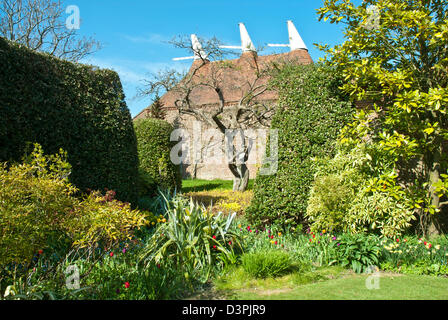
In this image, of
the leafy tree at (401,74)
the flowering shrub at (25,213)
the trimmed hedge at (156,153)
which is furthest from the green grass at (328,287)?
the trimmed hedge at (156,153)

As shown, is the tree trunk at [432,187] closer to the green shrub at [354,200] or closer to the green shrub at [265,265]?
the green shrub at [354,200]

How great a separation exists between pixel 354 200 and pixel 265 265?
6.99ft

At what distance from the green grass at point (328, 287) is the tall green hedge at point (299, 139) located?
6.10 ft

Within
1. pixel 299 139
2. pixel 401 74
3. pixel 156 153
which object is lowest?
pixel 156 153

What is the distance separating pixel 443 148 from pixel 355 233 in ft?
10.5

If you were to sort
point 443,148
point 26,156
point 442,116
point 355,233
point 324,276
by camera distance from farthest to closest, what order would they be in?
point 443,148 < point 442,116 < point 355,233 < point 26,156 < point 324,276

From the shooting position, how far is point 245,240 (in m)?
5.81

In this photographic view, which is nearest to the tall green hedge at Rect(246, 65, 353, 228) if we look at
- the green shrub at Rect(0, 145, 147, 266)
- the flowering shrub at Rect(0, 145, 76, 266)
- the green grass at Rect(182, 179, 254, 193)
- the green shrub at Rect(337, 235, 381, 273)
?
the green shrub at Rect(337, 235, 381, 273)

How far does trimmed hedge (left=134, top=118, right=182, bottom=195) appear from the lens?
1077cm

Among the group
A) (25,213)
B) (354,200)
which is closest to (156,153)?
(354,200)

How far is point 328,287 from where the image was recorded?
414 cm

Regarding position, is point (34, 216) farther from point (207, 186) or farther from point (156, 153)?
point (207, 186)

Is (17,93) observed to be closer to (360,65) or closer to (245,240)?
(245,240)

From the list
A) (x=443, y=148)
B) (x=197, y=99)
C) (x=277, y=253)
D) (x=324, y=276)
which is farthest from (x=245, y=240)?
(x=197, y=99)
